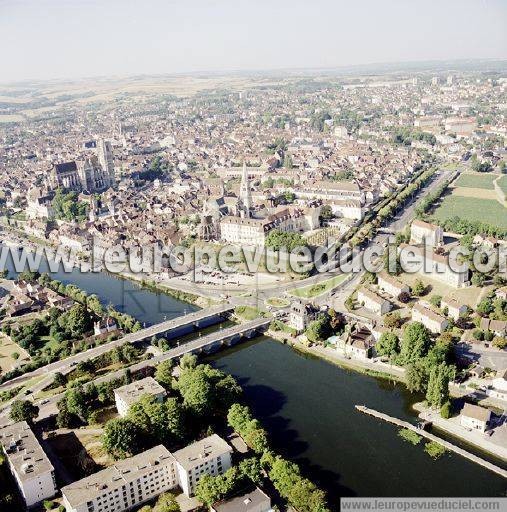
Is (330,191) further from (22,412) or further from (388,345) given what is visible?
(22,412)

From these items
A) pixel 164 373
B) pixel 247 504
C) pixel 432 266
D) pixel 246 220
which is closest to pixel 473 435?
pixel 247 504

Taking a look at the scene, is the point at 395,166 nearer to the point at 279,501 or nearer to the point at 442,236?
the point at 442,236

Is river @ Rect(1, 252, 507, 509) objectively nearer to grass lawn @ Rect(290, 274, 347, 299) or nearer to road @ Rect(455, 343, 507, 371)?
road @ Rect(455, 343, 507, 371)

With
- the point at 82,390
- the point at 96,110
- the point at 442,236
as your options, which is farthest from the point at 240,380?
the point at 96,110

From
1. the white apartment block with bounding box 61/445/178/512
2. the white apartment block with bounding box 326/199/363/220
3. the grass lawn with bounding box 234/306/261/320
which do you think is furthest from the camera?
the white apartment block with bounding box 326/199/363/220

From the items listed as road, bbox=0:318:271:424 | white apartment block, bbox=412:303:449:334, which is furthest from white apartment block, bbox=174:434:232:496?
white apartment block, bbox=412:303:449:334

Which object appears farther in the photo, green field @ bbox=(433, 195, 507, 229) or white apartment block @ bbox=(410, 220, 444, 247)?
green field @ bbox=(433, 195, 507, 229)

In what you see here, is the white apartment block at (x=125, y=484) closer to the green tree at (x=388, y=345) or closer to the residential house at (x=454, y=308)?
the green tree at (x=388, y=345)
